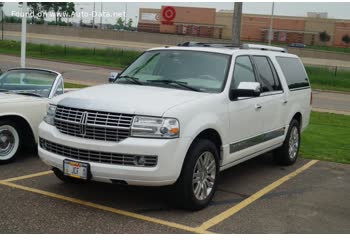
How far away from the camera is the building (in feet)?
304

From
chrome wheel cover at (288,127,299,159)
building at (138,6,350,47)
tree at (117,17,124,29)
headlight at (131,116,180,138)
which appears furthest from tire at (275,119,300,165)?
tree at (117,17,124,29)

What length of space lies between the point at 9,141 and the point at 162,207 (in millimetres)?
2834

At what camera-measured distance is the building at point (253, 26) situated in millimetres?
92625

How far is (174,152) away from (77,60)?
3309 centimetres

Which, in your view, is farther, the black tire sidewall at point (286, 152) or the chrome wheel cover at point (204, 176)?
the black tire sidewall at point (286, 152)

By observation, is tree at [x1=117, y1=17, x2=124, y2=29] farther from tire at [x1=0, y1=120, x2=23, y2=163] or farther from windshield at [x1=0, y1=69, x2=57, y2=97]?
tire at [x1=0, y1=120, x2=23, y2=163]

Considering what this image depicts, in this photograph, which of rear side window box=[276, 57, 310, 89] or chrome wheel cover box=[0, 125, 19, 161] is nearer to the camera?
chrome wheel cover box=[0, 125, 19, 161]

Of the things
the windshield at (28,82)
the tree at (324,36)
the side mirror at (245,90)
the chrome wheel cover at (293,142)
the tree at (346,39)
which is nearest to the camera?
the side mirror at (245,90)

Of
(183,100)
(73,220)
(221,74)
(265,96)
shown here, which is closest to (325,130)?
(265,96)

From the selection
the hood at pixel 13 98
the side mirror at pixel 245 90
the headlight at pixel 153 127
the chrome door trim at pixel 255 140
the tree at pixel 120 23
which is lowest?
the chrome door trim at pixel 255 140

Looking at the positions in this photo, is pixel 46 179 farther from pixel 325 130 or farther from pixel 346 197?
pixel 325 130

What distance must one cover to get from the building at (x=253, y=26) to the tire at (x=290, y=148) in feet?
280

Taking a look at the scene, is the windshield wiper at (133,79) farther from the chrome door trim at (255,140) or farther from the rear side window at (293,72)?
the rear side window at (293,72)

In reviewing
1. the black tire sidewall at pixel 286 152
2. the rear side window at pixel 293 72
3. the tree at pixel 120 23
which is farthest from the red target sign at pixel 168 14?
the black tire sidewall at pixel 286 152
